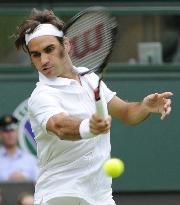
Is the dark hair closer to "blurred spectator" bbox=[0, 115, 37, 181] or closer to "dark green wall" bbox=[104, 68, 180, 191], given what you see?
"blurred spectator" bbox=[0, 115, 37, 181]

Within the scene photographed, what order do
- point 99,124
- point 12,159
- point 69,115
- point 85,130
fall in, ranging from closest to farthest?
point 99,124 < point 85,130 < point 69,115 < point 12,159

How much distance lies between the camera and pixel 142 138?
968cm

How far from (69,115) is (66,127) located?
34 cm

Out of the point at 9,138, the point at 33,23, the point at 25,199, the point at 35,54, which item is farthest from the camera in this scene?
the point at 9,138

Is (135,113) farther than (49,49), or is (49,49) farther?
(135,113)

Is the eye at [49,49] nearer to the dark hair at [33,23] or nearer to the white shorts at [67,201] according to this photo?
the dark hair at [33,23]

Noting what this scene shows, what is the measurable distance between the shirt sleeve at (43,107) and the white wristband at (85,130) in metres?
0.30

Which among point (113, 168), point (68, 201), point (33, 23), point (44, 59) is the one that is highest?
point (33, 23)

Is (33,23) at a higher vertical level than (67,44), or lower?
higher

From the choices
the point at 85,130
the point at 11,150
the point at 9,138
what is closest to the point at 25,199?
the point at 11,150

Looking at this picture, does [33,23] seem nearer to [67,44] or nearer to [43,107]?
[67,44]

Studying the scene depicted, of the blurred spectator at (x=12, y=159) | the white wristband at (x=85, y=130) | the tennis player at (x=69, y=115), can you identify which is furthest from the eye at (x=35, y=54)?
the blurred spectator at (x=12, y=159)

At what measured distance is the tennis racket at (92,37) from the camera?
5.19 m

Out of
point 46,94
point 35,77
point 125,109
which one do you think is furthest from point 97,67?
point 35,77
